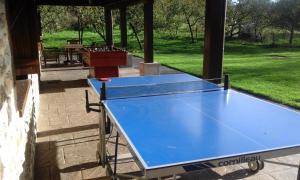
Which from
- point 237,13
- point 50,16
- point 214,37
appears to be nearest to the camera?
point 214,37

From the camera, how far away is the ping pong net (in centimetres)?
408

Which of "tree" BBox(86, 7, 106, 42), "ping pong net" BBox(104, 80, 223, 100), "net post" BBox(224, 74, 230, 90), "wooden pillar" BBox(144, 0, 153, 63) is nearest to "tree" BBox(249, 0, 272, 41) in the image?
"tree" BBox(86, 7, 106, 42)

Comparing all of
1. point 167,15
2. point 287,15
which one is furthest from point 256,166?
point 287,15

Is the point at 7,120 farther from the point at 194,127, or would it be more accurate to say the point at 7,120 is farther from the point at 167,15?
the point at 167,15

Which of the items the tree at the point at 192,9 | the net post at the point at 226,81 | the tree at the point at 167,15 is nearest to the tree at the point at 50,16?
the tree at the point at 167,15

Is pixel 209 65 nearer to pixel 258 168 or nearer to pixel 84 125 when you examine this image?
pixel 258 168

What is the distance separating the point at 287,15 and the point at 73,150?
1164 inches

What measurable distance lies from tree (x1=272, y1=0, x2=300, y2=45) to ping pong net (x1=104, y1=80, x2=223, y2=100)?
28.2 meters

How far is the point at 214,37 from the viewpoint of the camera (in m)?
5.75

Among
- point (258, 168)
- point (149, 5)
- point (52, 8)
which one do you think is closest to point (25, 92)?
point (258, 168)

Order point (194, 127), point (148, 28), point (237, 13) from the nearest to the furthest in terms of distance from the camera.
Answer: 1. point (194, 127)
2. point (148, 28)
3. point (237, 13)

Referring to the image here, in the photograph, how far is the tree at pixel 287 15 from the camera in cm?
2973

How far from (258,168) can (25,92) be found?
3.23m

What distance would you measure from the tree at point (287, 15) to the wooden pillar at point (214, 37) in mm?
26727
